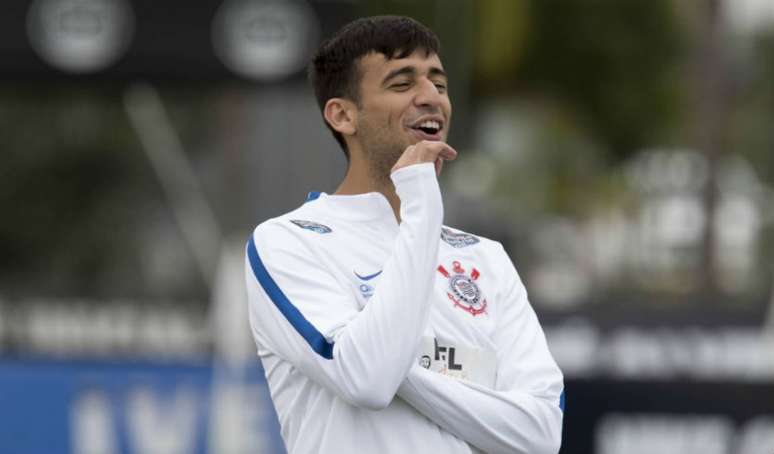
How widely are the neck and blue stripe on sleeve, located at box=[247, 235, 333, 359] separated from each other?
249 mm

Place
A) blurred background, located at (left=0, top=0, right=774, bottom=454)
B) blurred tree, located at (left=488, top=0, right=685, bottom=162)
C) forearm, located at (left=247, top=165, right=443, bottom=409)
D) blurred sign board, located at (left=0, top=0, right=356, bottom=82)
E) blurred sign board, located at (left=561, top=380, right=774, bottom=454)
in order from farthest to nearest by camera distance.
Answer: blurred tree, located at (left=488, top=0, right=685, bottom=162) → blurred sign board, located at (left=0, top=0, right=356, bottom=82) → blurred background, located at (left=0, top=0, right=774, bottom=454) → blurred sign board, located at (left=561, top=380, right=774, bottom=454) → forearm, located at (left=247, top=165, right=443, bottom=409)

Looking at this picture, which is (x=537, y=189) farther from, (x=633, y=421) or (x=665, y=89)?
(x=633, y=421)

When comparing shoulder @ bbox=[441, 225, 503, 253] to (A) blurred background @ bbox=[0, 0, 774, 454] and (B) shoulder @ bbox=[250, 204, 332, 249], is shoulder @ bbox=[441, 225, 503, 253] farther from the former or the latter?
(A) blurred background @ bbox=[0, 0, 774, 454]

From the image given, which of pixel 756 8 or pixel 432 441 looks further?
pixel 756 8

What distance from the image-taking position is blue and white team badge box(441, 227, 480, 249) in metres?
3.40

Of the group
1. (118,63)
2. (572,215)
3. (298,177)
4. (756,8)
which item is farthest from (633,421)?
(756,8)

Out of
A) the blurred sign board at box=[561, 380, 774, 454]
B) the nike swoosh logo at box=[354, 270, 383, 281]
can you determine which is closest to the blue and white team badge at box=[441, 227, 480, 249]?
the nike swoosh logo at box=[354, 270, 383, 281]

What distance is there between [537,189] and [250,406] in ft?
55.3

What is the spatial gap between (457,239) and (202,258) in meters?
7.50

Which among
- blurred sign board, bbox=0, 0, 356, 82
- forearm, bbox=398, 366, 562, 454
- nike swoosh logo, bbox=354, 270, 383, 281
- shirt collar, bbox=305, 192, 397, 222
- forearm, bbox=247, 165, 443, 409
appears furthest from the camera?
blurred sign board, bbox=0, 0, 356, 82

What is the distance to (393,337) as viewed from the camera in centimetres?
296

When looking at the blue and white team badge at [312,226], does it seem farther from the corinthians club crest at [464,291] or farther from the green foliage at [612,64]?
the green foliage at [612,64]

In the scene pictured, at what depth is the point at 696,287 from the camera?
1723cm

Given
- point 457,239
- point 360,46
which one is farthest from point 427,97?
point 457,239
